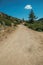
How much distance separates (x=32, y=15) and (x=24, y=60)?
8017 centimetres

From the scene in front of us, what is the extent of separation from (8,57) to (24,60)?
3.90 ft

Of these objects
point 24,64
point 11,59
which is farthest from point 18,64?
point 11,59

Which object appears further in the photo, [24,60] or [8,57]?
[8,57]

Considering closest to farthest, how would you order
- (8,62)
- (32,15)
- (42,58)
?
(8,62)
(42,58)
(32,15)

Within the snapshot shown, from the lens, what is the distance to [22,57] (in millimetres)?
8383

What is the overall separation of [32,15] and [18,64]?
265ft

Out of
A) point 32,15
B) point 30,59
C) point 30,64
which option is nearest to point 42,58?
point 30,59

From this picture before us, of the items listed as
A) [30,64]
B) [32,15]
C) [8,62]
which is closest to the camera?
[30,64]

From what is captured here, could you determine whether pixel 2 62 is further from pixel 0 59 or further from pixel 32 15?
pixel 32 15

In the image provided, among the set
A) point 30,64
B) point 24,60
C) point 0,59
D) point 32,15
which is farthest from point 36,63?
point 32,15

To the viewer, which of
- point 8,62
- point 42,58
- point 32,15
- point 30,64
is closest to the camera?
point 30,64

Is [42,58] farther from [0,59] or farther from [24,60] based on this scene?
[0,59]

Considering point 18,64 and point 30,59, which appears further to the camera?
point 30,59

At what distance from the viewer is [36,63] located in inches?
287
